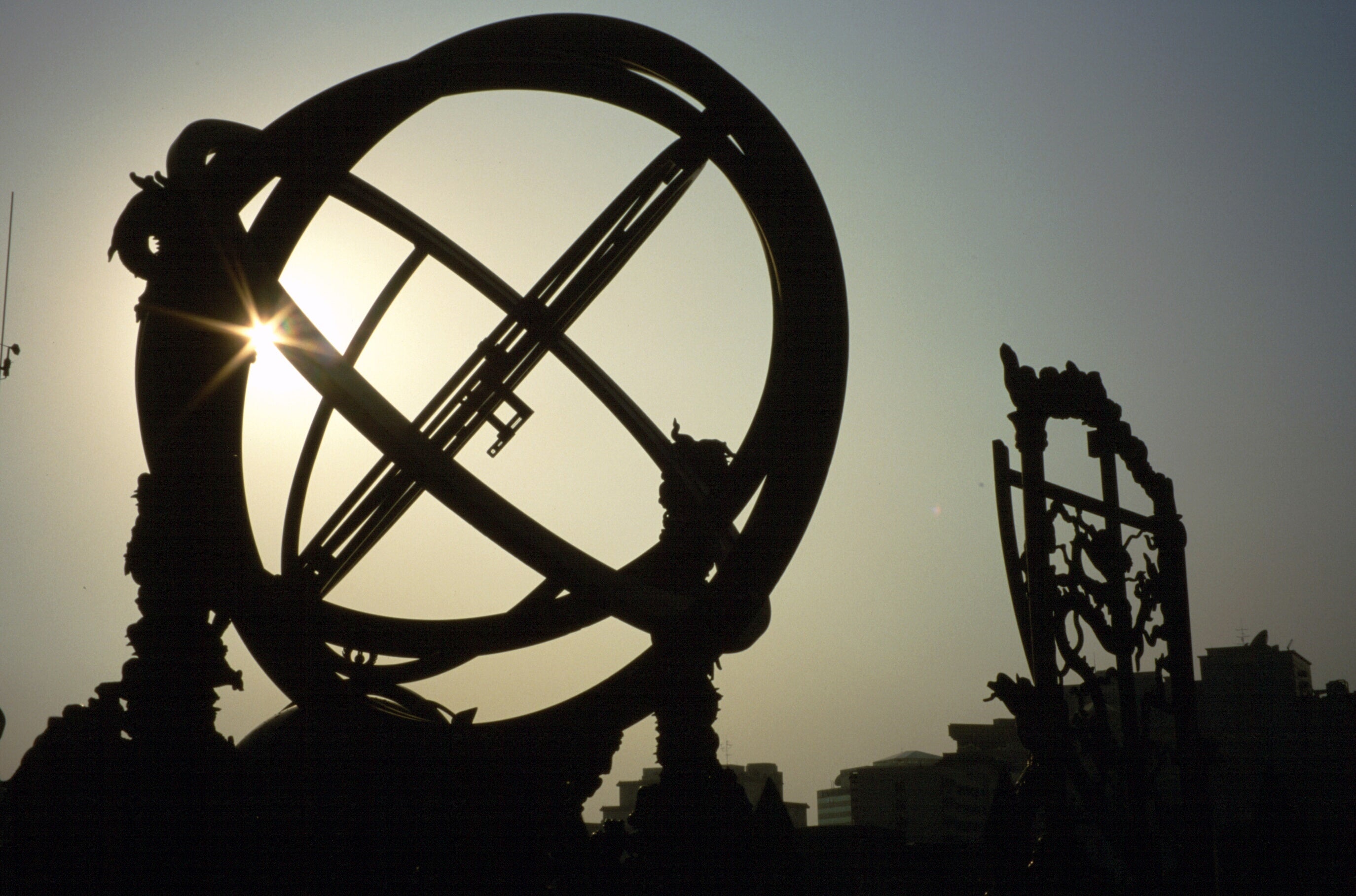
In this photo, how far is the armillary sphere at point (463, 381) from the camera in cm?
587

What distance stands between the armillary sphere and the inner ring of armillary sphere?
15mm

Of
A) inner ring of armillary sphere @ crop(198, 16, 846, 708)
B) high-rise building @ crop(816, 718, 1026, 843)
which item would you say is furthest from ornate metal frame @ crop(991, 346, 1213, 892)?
high-rise building @ crop(816, 718, 1026, 843)

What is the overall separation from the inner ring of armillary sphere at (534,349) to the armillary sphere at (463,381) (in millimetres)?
15

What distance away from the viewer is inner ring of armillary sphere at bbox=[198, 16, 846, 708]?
6039mm

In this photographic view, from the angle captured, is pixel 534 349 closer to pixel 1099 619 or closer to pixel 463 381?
pixel 463 381

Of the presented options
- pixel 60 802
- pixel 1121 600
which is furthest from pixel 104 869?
pixel 1121 600

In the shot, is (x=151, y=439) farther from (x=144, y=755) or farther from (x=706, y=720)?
(x=706, y=720)

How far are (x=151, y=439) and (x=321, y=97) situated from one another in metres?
2.56

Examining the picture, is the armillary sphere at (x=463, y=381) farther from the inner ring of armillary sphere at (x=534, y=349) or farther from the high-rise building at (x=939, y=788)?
the high-rise building at (x=939, y=788)

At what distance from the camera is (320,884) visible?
5.21 metres

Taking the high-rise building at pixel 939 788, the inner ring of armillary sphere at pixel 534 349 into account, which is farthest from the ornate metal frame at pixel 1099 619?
the high-rise building at pixel 939 788

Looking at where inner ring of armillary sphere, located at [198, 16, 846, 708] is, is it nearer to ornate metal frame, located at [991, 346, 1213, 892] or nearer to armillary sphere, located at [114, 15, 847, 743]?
armillary sphere, located at [114, 15, 847, 743]

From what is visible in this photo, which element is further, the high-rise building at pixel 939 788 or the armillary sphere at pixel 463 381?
the high-rise building at pixel 939 788

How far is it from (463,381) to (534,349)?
0.58 meters
